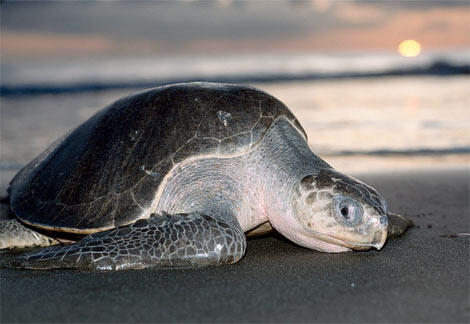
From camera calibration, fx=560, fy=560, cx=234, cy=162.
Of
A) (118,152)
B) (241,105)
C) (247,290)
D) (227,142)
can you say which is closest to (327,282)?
(247,290)

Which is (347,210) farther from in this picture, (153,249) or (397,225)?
(153,249)

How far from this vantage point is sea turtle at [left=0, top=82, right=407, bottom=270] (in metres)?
3.18

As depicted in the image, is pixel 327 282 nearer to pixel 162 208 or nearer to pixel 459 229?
pixel 162 208

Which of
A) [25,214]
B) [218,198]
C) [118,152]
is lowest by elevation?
[25,214]

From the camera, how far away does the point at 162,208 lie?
11.9ft

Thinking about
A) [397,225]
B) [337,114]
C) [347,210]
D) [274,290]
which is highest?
[347,210]

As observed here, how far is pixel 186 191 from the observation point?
144 inches

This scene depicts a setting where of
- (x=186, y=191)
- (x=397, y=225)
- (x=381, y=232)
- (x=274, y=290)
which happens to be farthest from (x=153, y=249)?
(x=397, y=225)

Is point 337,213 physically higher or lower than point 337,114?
higher

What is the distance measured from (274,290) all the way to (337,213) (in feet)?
2.31

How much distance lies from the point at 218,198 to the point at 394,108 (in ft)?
Answer: 31.3

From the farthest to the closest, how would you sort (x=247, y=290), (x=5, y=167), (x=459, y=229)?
1. (x=5, y=167)
2. (x=459, y=229)
3. (x=247, y=290)

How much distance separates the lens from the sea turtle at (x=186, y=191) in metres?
3.18

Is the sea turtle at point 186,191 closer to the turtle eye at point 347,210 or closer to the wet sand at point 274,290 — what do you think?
the turtle eye at point 347,210
